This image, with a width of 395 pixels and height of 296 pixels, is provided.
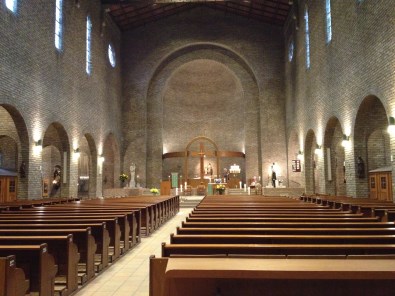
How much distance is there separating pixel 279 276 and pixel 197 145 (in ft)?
92.8

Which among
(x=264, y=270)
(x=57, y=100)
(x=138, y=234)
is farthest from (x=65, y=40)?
(x=264, y=270)

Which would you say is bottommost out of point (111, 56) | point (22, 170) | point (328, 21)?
point (22, 170)

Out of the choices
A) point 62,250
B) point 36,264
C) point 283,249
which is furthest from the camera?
point 62,250

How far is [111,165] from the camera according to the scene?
25062 millimetres

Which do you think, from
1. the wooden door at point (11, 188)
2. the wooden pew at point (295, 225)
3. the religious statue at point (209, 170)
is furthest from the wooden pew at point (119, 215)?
the religious statue at point (209, 170)

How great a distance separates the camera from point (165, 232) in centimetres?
1064

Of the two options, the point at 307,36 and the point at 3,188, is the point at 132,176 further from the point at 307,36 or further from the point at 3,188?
the point at 307,36

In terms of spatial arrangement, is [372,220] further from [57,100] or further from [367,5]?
[57,100]

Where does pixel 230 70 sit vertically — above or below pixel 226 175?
above

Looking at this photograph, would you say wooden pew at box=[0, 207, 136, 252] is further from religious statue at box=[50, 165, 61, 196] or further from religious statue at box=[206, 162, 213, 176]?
religious statue at box=[206, 162, 213, 176]

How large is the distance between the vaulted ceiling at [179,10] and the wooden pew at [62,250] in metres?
18.4

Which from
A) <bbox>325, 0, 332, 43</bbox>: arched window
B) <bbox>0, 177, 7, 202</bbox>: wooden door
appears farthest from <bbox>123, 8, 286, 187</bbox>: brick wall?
<bbox>0, 177, 7, 202</bbox>: wooden door

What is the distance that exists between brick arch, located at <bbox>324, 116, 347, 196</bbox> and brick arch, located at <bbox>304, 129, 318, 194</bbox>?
1.86 meters

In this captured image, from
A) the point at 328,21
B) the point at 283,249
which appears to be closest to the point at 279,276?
the point at 283,249
